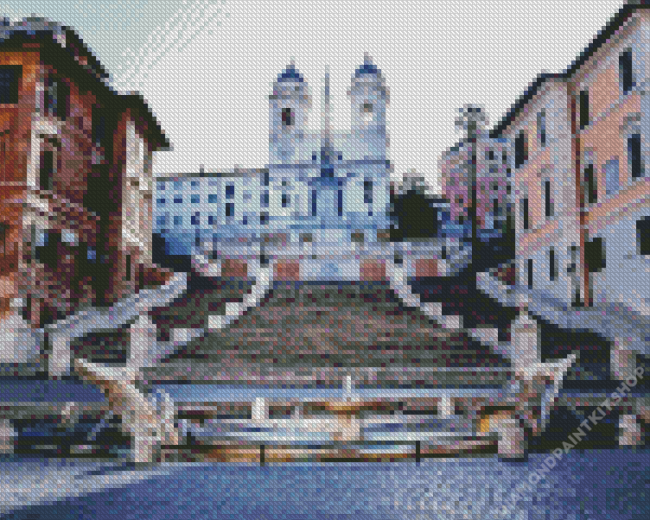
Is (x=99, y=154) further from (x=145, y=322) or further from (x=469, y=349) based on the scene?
(x=469, y=349)

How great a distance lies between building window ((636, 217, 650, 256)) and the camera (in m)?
21.8

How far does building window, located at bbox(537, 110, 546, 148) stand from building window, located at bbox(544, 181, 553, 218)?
168 centimetres

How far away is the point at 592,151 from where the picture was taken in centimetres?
2602

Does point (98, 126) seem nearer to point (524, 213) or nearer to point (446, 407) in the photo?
point (524, 213)

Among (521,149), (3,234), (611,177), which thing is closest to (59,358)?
(3,234)

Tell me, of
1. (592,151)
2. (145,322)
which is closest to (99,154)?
(145,322)

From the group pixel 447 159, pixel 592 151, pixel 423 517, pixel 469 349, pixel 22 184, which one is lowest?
pixel 423 517

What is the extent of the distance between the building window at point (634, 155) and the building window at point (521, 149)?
28.0ft

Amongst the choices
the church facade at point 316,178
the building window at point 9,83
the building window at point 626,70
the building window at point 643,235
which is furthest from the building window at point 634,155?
the church facade at point 316,178

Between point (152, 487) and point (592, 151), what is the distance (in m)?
21.2

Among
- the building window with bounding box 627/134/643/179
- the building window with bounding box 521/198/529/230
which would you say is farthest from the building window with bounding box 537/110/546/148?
the building window with bounding box 627/134/643/179

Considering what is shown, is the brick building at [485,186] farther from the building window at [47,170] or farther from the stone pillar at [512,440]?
the stone pillar at [512,440]

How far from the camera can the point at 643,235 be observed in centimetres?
2212

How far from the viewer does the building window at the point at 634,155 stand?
22.5 m
